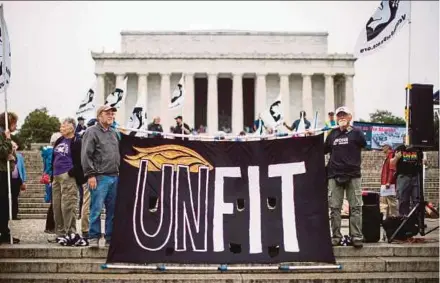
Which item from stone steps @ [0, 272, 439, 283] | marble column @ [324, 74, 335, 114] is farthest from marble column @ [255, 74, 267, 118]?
stone steps @ [0, 272, 439, 283]

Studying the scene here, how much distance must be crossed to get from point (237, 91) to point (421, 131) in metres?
44.0

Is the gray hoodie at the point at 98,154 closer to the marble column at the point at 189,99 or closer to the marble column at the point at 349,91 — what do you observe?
the marble column at the point at 189,99

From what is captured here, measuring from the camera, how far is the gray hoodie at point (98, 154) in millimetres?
7949

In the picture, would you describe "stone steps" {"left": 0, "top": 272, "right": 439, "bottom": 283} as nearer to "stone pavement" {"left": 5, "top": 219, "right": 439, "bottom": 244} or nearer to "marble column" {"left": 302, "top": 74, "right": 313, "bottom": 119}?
"stone pavement" {"left": 5, "top": 219, "right": 439, "bottom": 244}

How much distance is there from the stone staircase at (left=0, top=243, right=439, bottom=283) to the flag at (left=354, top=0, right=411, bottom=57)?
416cm

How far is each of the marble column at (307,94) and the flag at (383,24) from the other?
42132 mm

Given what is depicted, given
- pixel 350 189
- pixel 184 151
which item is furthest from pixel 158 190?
pixel 350 189

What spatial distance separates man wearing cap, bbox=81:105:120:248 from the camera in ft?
26.1

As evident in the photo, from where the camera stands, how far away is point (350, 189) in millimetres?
8281

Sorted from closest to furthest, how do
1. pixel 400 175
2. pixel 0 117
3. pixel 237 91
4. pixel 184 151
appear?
1. pixel 184 151
2. pixel 0 117
3. pixel 400 175
4. pixel 237 91

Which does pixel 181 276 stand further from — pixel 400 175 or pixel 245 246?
pixel 400 175

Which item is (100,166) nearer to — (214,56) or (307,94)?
(214,56)

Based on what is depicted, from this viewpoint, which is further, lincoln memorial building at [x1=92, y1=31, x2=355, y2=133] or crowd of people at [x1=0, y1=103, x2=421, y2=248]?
lincoln memorial building at [x1=92, y1=31, x2=355, y2=133]

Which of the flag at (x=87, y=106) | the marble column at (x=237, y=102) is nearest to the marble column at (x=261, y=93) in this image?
the marble column at (x=237, y=102)
